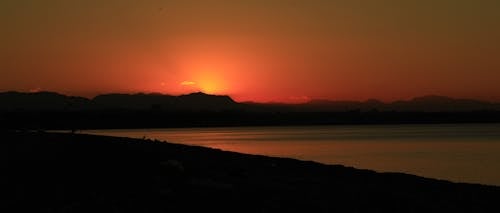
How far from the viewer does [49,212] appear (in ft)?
35.6

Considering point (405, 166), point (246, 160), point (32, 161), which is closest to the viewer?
point (32, 161)

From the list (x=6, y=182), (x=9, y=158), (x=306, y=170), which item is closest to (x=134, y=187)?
(x=6, y=182)

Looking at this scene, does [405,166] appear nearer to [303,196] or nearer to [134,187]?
[303,196]

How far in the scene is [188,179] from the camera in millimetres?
14703

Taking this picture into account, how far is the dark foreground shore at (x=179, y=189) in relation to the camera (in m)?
12.1

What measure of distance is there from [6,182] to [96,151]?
5.72 m

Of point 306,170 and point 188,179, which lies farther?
point 306,170

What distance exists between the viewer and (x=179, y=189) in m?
13.4

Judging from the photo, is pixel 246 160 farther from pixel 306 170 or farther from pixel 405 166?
pixel 405 166

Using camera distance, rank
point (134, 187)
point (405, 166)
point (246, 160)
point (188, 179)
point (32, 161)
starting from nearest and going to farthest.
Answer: point (134, 187), point (188, 179), point (32, 161), point (246, 160), point (405, 166)

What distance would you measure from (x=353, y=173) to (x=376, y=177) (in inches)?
43.8

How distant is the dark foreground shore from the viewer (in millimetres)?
12055

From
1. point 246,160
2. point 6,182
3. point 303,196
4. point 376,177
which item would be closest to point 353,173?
point 376,177

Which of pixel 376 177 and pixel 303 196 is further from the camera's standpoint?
pixel 376 177
